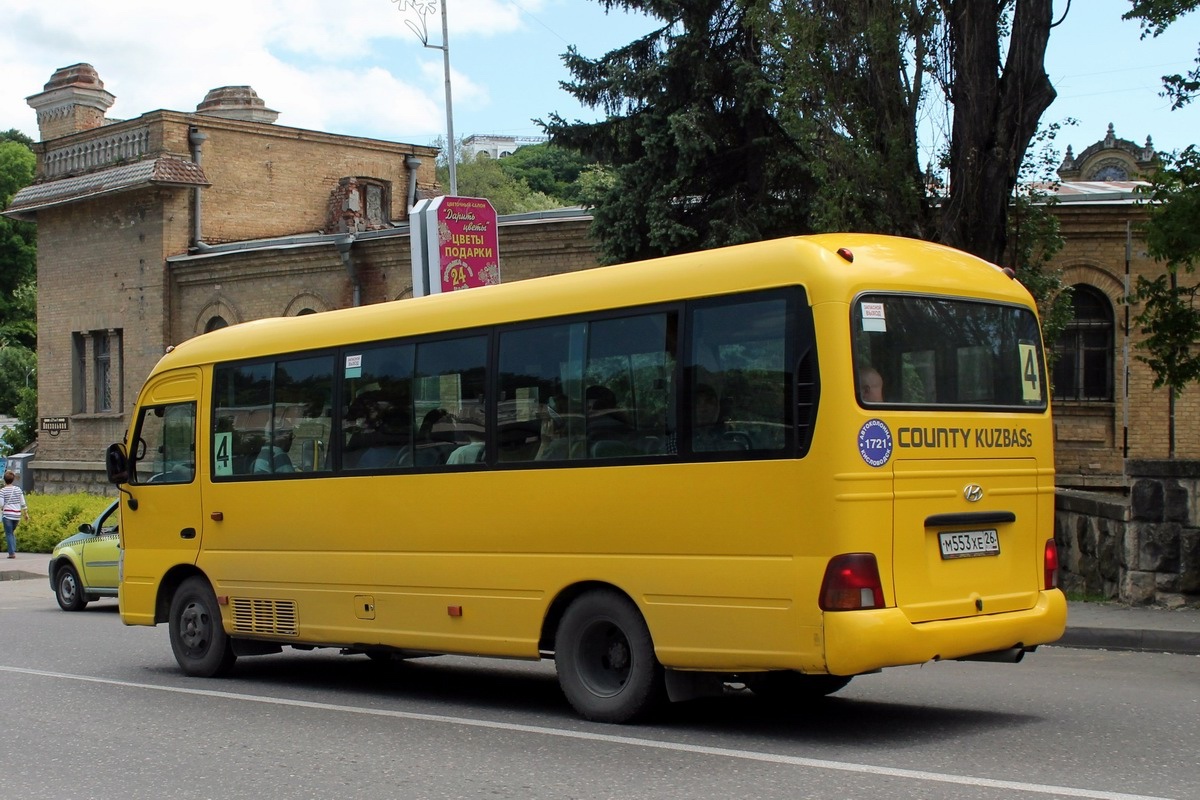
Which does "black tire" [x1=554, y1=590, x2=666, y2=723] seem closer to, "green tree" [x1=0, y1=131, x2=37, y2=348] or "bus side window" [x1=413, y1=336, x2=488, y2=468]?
"bus side window" [x1=413, y1=336, x2=488, y2=468]

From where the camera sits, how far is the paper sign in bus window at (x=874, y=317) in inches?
309

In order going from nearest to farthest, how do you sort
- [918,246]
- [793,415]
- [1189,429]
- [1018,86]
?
1. [793,415]
2. [918,246]
3. [1018,86]
4. [1189,429]

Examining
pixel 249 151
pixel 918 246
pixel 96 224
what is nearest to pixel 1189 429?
pixel 918 246

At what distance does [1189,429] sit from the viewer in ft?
81.6

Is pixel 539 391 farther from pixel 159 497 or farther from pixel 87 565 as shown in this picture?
pixel 87 565

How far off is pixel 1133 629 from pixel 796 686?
4.52m

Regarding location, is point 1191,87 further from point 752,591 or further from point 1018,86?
point 752,591

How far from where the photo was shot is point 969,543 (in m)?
8.16

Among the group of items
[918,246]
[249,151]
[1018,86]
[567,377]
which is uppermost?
[249,151]

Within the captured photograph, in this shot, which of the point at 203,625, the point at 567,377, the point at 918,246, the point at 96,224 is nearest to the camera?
the point at 918,246

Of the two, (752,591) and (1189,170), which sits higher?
(1189,170)

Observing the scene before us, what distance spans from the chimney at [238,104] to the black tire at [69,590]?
2517 centimetres

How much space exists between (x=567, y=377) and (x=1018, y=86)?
346 inches

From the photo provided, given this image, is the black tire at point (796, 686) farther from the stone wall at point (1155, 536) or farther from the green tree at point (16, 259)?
the green tree at point (16, 259)
